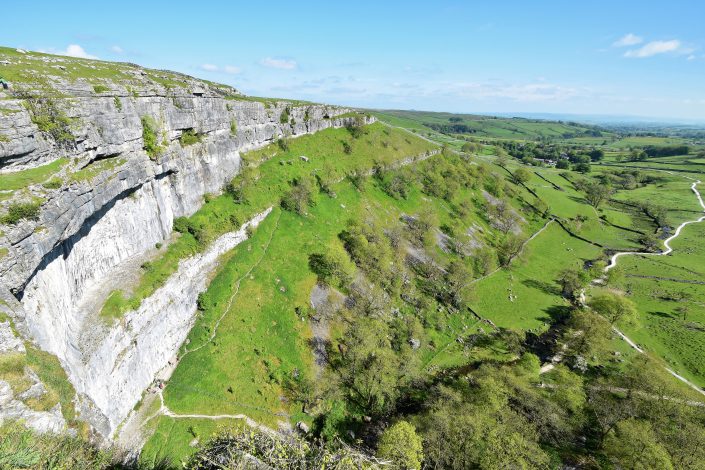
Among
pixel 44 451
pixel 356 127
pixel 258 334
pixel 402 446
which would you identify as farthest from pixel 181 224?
pixel 356 127

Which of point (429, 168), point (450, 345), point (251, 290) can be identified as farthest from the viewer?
point (429, 168)

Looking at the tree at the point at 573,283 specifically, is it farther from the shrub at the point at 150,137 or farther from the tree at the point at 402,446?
the shrub at the point at 150,137

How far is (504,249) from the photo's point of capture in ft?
316

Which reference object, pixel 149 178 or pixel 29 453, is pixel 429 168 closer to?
pixel 149 178

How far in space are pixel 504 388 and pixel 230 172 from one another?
→ 62304 mm

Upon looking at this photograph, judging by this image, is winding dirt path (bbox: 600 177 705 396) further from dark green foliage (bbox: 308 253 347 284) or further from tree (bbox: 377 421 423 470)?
dark green foliage (bbox: 308 253 347 284)

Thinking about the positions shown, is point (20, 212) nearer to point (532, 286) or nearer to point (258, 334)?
point (258, 334)

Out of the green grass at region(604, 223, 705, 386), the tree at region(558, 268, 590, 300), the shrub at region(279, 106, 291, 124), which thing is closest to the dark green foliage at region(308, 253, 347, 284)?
the shrub at region(279, 106, 291, 124)

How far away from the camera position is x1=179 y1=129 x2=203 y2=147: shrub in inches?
2202

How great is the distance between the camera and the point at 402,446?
3453cm

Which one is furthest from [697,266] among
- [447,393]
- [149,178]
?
[149,178]

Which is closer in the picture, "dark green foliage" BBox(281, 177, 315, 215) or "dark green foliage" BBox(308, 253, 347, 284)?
"dark green foliage" BBox(308, 253, 347, 284)

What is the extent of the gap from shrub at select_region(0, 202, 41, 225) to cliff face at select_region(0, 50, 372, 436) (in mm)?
478

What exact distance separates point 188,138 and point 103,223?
22.5 meters
